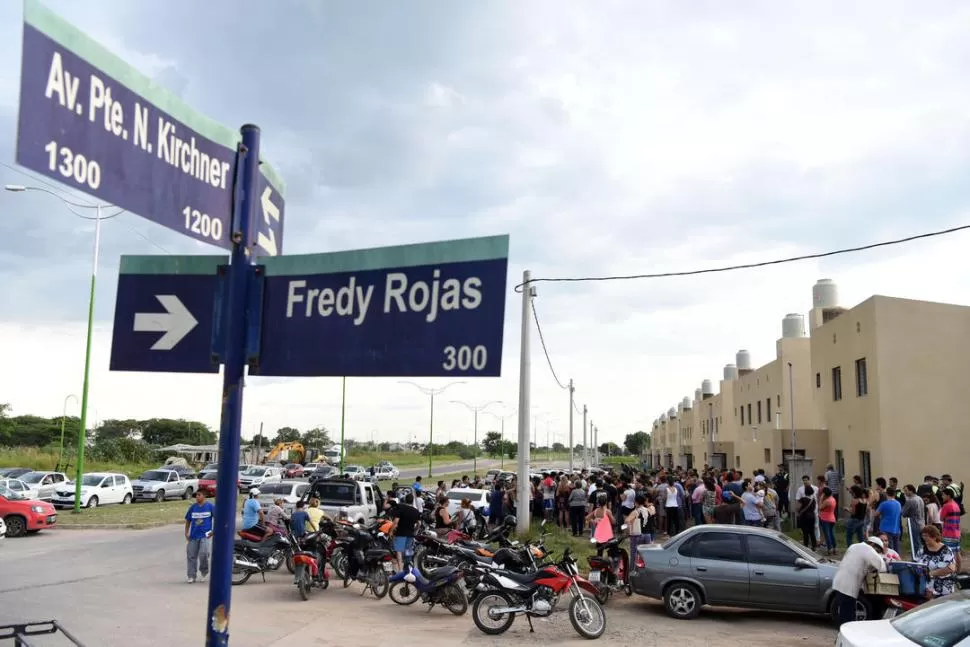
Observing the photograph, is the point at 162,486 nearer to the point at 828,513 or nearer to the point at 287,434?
the point at 828,513

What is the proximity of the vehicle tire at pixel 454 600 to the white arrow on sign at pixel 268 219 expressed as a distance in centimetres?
930

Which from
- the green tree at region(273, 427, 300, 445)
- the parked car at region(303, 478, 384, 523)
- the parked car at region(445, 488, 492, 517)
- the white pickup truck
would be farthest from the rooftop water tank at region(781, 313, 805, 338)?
the green tree at region(273, 427, 300, 445)

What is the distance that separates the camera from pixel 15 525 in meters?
20.9

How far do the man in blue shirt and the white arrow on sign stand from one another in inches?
415

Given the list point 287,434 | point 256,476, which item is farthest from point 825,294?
point 287,434

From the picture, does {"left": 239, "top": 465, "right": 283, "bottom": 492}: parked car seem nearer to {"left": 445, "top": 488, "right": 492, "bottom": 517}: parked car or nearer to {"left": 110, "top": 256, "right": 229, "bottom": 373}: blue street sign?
{"left": 445, "top": 488, "right": 492, "bottom": 517}: parked car

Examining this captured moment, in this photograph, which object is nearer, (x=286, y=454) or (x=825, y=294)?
(x=825, y=294)

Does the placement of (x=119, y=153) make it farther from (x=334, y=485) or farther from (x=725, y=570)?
(x=334, y=485)

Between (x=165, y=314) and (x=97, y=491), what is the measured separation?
31.1 m

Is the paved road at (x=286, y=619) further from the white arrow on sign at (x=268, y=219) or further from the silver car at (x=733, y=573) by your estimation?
the white arrow on sign at (x=268, y=219)

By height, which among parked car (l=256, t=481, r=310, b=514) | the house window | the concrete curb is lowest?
the concrete curb

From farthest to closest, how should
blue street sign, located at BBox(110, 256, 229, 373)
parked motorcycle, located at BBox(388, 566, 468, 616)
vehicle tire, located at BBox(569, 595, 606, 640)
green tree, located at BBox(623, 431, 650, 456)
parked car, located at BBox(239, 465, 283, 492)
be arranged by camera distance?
green tree, located at BBox(623, 431, 650, 456) < parked car, located at BBox(239, 465, 283, 492) < parked motorcycle, located at BBox(388, 566, 468, 616) < vehicle tire, located at BBox(569, 595, 606, 640) < blue street sign, located at BBox(110, 256, 229, 373)

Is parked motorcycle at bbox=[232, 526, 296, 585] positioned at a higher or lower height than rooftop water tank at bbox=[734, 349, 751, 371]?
lower

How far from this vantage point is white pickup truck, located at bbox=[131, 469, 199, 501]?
3400 cm
